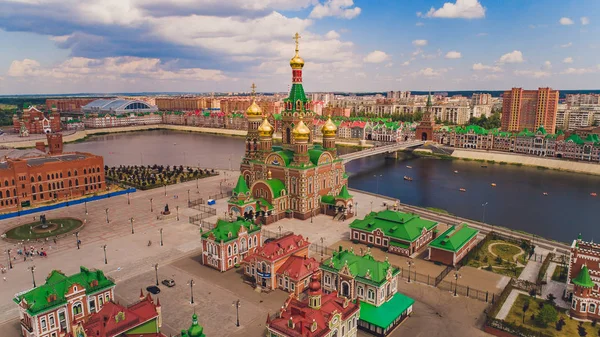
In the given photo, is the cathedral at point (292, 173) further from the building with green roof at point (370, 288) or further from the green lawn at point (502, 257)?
the building with green roof at point (370, 288)

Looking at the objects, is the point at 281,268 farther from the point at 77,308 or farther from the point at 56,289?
the point at 56,289

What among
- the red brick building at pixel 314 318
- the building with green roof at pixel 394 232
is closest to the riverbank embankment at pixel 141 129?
the building with green roof at pixel 394 232

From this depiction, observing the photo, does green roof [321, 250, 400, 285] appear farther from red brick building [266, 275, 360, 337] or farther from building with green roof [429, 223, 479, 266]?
building with green roof [429, 223, 479, 266]

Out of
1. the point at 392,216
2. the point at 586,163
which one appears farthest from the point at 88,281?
the point at 586,163

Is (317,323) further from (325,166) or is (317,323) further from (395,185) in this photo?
(395,185)

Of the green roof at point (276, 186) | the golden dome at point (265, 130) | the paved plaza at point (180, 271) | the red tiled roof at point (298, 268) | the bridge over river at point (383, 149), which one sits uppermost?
the golden dome at point (265, 130)

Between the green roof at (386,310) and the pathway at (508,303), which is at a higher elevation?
the green roof at (386,310)
